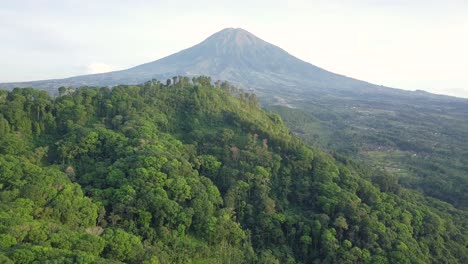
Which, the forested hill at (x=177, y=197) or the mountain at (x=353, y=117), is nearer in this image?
the forested hill at (x=177, y=197)

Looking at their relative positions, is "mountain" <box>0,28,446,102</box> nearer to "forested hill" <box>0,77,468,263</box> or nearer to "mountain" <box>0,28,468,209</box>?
"mountain" <box>0,28,468,209</box>

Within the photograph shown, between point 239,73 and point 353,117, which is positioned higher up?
point 239,73

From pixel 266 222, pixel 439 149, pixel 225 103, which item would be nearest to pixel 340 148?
pixel 439 149

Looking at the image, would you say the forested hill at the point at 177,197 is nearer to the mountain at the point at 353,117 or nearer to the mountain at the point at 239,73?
the mountain at the point at 353,117

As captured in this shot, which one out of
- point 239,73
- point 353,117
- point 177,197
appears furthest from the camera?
point 239,73

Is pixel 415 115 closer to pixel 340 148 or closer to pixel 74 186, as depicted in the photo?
pixel 340 148

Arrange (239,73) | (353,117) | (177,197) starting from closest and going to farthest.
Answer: (177,197), (353,117), (239,73)

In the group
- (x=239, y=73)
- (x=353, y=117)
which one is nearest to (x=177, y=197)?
(x=353, y=117)

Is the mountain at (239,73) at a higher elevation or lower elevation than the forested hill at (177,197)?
higher

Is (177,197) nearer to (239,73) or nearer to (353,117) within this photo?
(353,117)

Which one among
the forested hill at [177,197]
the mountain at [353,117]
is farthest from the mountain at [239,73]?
the forested hill at [177,197]
